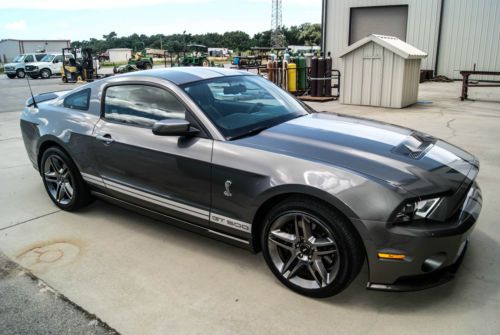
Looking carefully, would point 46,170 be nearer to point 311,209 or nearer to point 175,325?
point 175,325

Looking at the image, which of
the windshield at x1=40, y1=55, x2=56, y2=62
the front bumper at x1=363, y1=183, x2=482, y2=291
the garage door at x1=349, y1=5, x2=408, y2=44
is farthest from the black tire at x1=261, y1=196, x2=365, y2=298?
the windshield at x1=40, y1=55, x2=56, y2=62

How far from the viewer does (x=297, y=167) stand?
108 inches

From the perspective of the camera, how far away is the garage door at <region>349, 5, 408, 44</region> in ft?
66.9

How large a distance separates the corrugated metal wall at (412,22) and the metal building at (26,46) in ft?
127

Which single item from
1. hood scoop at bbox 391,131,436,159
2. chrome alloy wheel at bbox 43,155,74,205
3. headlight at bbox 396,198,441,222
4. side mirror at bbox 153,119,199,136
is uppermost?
side mirror at bbox 153,119,199,136

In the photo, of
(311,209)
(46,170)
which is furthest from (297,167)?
(46,170)

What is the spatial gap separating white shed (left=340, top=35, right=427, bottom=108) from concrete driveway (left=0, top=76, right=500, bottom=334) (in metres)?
6.39

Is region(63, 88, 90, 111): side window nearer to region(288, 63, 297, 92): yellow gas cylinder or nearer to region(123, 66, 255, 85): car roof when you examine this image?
region(123, 66, 255, 85): car roof

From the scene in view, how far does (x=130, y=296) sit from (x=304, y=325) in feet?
4.08

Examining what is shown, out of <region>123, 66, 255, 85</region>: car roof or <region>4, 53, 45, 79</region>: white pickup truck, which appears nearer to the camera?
<region>123, 66, 255, 85</region>: car roof

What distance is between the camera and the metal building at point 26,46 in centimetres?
5678

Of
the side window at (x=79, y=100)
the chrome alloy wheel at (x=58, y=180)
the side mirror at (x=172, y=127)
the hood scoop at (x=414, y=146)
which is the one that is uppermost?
the side window at (x=79, y=100)

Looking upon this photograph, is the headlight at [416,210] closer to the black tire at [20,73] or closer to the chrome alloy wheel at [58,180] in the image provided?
the chrome alloy wheel at [58,180]

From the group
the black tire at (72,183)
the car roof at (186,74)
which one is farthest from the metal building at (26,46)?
the car roof at (186,74)
